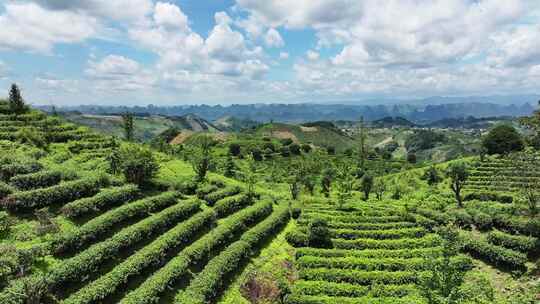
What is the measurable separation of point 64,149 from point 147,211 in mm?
28974

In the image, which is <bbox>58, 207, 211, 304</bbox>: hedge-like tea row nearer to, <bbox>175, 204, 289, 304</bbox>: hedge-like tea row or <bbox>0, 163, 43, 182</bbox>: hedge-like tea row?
<bbox>175, 204, 289, 304</bbox>: hedge-like tea row

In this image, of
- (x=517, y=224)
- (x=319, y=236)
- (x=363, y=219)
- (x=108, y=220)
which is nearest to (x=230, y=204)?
(x=319, y=236)

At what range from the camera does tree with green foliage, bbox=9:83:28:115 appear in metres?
63.7

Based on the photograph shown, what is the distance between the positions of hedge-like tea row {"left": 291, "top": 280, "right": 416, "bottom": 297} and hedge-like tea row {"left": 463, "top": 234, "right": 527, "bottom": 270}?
10.1 metres

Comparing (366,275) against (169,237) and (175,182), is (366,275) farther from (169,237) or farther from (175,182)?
(175,182)

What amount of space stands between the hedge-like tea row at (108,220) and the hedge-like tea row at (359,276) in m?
Answer: 14.4

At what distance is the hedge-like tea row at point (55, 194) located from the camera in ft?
90.4

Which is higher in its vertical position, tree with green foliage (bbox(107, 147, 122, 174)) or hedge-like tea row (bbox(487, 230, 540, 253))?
tree with green foliage (bbox(107, 147, 122, 174))

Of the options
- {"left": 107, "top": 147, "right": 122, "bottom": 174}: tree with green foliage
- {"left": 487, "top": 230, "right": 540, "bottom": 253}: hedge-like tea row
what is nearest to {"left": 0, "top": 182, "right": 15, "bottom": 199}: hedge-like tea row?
{"left": 107, "top": 147, "right": 122, "bottom": 174}: tree with green foliage

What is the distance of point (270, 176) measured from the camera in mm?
75812

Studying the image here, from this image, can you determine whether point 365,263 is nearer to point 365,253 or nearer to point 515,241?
point 365,253

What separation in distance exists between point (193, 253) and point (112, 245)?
5834mm

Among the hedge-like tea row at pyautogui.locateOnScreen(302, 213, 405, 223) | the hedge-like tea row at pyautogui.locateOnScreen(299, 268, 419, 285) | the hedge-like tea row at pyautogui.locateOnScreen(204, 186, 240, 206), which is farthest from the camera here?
the hedge-like tea row at pyautogui.locateOnScreen(302, 213, 405, 223)

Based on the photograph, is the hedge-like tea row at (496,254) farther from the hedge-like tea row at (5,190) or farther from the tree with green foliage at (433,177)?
the hedge-like tea row at (5,190)
